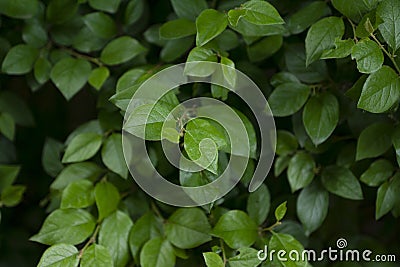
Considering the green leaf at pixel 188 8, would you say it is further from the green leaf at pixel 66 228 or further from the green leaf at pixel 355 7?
the green leaf at pixel 66 228

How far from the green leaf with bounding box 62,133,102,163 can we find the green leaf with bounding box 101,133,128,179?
0.5 inches

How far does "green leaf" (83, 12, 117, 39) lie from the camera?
2.78 feet

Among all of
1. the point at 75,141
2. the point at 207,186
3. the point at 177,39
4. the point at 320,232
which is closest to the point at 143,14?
→ the point at 177,39

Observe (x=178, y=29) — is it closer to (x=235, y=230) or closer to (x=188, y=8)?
(x=188, y=8)

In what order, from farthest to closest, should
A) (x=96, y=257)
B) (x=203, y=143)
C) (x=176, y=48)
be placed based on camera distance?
(x=176, y=48) → (x=96, y=257) → (x=203, y=143)

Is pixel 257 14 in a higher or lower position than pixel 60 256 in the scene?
higher

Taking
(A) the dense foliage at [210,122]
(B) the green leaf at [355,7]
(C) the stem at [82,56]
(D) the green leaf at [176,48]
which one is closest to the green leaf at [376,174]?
(A) the dense foliage at [210,122]

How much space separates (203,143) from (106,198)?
23 centimetres

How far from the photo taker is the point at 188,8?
0.81 metres

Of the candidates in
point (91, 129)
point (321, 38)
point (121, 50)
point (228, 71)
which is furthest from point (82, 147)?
point (321, 38)

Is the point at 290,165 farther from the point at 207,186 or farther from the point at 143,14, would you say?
the point at 143,14

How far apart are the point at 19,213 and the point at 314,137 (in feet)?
2.23

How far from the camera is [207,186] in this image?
2.37 ft

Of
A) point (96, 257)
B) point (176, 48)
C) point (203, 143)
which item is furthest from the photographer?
point (176, 48)
